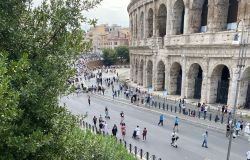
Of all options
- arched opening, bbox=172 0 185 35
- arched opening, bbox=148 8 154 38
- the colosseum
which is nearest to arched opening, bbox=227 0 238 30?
the colosseum

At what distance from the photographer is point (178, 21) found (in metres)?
35.6

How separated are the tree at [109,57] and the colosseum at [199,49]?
52.8 m

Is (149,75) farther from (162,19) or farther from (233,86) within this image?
(233,86)

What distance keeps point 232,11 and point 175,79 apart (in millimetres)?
10284

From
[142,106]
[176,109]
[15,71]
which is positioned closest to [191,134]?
[176,109]

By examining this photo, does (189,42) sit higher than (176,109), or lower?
higher

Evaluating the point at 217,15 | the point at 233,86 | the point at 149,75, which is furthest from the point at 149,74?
the point at 233,86

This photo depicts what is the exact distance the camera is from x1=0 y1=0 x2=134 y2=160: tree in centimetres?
554

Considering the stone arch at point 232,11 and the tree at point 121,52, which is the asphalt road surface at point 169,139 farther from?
the tree at point 121,52

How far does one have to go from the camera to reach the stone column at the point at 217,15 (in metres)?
28.5

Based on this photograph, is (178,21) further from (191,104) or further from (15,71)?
(15,71)

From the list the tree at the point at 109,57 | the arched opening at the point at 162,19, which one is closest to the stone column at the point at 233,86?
the arched opening at the point at 162,19

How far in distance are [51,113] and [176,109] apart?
80.9 feet

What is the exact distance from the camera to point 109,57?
95.9 m
